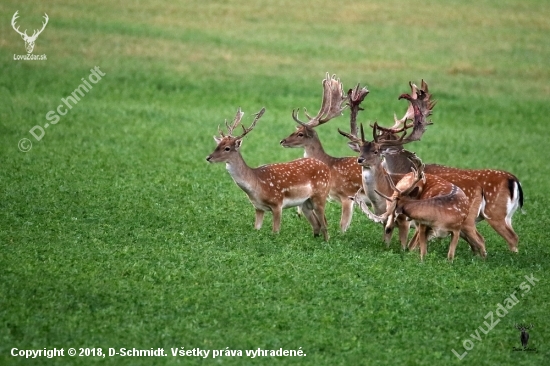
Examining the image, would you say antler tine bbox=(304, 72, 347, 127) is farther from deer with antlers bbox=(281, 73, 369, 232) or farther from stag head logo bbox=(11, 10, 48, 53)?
stag head logo bbox=(11, 10, 48, 53)

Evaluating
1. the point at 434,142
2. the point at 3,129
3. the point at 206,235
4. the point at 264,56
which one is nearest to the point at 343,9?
the point at 264,56

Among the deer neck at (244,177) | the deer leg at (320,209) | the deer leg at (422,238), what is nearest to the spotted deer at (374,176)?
the deer leg at (320,209)

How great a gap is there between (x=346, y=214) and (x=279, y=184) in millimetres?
1321

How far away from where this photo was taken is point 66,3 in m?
32.5

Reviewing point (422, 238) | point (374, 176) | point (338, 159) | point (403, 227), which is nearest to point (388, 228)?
point (403, 227)

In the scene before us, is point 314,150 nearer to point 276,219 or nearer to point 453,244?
point 276,219

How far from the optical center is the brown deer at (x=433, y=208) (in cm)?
1112

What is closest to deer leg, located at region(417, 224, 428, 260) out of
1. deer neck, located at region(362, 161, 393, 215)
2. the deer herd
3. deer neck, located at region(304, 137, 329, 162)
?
the deer herd

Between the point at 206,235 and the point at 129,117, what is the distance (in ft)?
33.1

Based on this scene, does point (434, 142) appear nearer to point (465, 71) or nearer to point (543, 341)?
point (465, 71)

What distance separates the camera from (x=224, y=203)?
1429cm

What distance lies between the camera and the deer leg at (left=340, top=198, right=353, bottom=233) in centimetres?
1320

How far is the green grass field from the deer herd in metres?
0.30

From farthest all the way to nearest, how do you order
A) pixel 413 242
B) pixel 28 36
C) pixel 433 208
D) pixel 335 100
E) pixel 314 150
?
pixel 28 36 → pixel 335 100 → pixel 314 150 → pixel 413 242 → pixel 433 208
